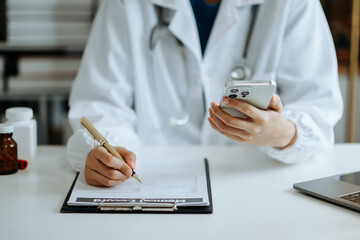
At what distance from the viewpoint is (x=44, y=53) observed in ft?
6.75

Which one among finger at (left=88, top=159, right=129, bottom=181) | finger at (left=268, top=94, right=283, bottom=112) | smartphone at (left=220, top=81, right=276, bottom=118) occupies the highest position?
smartphone at (left=220, top=81, right=276, bottom=118)

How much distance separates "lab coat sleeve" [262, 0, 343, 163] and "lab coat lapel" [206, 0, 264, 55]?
5.4 inches

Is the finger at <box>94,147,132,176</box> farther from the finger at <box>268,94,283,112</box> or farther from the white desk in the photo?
the finger at <box>268,94,283,112</box>

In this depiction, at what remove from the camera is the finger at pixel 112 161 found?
36.9 inches

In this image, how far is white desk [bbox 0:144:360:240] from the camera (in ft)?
2.52

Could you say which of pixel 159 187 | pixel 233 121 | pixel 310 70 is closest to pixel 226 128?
pixel 233 121

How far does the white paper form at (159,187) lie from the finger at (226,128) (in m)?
0.11

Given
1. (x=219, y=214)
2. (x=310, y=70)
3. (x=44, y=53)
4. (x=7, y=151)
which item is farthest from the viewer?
(x=44, y=53)

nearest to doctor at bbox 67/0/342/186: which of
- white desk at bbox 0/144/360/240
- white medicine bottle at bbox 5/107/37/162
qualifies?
white medicine bottle at bbox 5/107/37/162

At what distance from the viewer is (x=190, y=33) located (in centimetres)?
138

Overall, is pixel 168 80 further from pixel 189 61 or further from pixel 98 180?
pixel 98 180

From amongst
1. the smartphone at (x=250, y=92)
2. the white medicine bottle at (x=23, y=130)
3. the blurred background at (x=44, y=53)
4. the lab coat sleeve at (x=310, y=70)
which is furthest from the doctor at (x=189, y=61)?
the blurred background at (x=44, y=53)

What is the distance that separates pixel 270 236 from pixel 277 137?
342mm

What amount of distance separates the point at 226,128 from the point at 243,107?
0.09 meters
